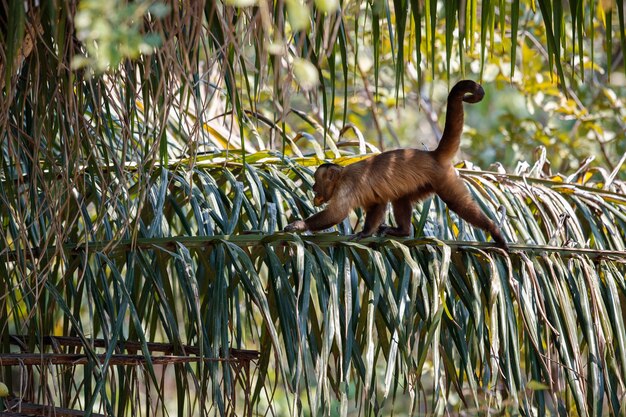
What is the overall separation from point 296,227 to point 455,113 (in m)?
0.81

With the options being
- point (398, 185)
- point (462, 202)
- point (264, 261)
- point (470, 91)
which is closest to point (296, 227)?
point (264, 261)

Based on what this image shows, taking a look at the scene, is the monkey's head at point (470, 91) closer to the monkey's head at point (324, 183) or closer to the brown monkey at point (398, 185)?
the brown monkey at point (398, 185)

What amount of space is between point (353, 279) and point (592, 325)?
789 millimetres

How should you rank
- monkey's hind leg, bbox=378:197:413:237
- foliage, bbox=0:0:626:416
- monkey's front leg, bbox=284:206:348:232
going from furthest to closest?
monkey's hind leg, bbox=378:197:413:237, monkey's front leg, bbox=284:206:348:232, foliage, bbox=0:0:626:416

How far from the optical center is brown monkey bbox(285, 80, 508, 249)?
352 centimetres

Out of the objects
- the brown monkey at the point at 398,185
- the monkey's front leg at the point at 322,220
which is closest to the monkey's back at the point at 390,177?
the brown monkey at the point at 398,185

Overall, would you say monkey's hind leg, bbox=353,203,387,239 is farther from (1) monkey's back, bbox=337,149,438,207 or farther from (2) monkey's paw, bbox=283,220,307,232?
(2) monkey's paw, bbox=283,220,307,232

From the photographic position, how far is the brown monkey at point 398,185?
352 centimetres

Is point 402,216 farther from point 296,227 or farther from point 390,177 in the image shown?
point 296,227

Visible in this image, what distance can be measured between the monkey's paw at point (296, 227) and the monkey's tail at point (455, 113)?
0.72 metres

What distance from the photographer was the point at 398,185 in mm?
3721

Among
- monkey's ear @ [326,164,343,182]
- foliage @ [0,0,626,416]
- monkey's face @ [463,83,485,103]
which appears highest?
monkey's face @ [463,83,485,103]

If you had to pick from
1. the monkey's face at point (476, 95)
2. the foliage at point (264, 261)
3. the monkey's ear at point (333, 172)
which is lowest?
the foliage at point (264, 261)

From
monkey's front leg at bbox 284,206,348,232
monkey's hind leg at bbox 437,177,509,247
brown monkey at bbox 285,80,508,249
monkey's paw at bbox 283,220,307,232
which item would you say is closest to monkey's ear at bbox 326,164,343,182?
brown monkey at bbox 285,80,508,249
